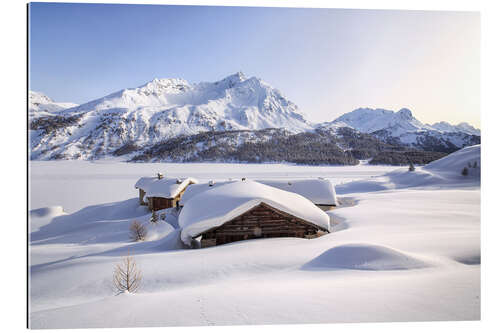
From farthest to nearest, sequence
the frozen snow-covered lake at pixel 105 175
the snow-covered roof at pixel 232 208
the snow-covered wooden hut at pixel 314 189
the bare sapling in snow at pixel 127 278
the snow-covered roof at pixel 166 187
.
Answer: the snow-covered roof at pixel 166 187, the snow-covered wooden hut at pixel 314 189, the snow-covered roof at pixel 232 208, the frozen snow-covered lake at pixel 105 175, the bare sapling in snow at pixel 127 278

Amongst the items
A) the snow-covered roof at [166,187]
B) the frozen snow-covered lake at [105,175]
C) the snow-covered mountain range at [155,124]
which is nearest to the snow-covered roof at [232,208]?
the frozen snow-covered lake at [105,175]

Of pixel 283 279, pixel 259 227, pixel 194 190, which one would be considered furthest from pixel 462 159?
pixel 194 190

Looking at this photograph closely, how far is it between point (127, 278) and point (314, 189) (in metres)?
12.2

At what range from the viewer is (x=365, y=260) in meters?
4.16

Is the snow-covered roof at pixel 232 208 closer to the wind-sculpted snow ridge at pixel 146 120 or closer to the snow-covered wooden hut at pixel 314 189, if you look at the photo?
the snow-covered wooden hut at pixel 314 189

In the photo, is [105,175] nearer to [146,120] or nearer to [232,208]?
[232,208]

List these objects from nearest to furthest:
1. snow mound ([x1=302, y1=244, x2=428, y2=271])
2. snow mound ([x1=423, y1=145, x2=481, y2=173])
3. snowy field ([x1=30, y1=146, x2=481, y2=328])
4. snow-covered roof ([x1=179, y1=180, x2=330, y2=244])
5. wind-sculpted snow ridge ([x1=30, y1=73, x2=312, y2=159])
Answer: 1. snowy field ([x1=30, y1=146, x2=481, y2=328])
2. snow mound ([x1=302, y1=244, x2=428, y2=271])
3. snow mound ([x1=423, y1=145, x2=481, y2=173])
4. snow-covered roof ([x1=179, y1=180, x2=330, y2=244])
5. wind-sculpted snow ridge ([x1=30, y1=73, x2=312, y2=159])

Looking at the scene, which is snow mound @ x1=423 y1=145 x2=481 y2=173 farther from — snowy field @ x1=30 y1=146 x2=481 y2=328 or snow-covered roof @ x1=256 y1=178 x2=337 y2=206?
snow-covered roof @ x1=256 y1=178 x2=337 y2=206

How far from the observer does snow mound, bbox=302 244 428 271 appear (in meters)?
4.05

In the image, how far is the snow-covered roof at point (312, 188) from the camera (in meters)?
13.9

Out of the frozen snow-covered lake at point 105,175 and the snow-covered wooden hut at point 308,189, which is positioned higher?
the frozen snow-covered lake at point 105,175

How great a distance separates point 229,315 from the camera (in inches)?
134

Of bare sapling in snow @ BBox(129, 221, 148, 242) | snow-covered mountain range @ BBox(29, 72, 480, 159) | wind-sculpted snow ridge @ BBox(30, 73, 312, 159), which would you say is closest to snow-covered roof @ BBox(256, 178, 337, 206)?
snow-covered mountain range @ BBox(29, 72, 480, 159)

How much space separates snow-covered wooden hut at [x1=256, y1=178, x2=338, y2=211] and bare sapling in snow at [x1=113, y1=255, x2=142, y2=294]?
10436 mm
